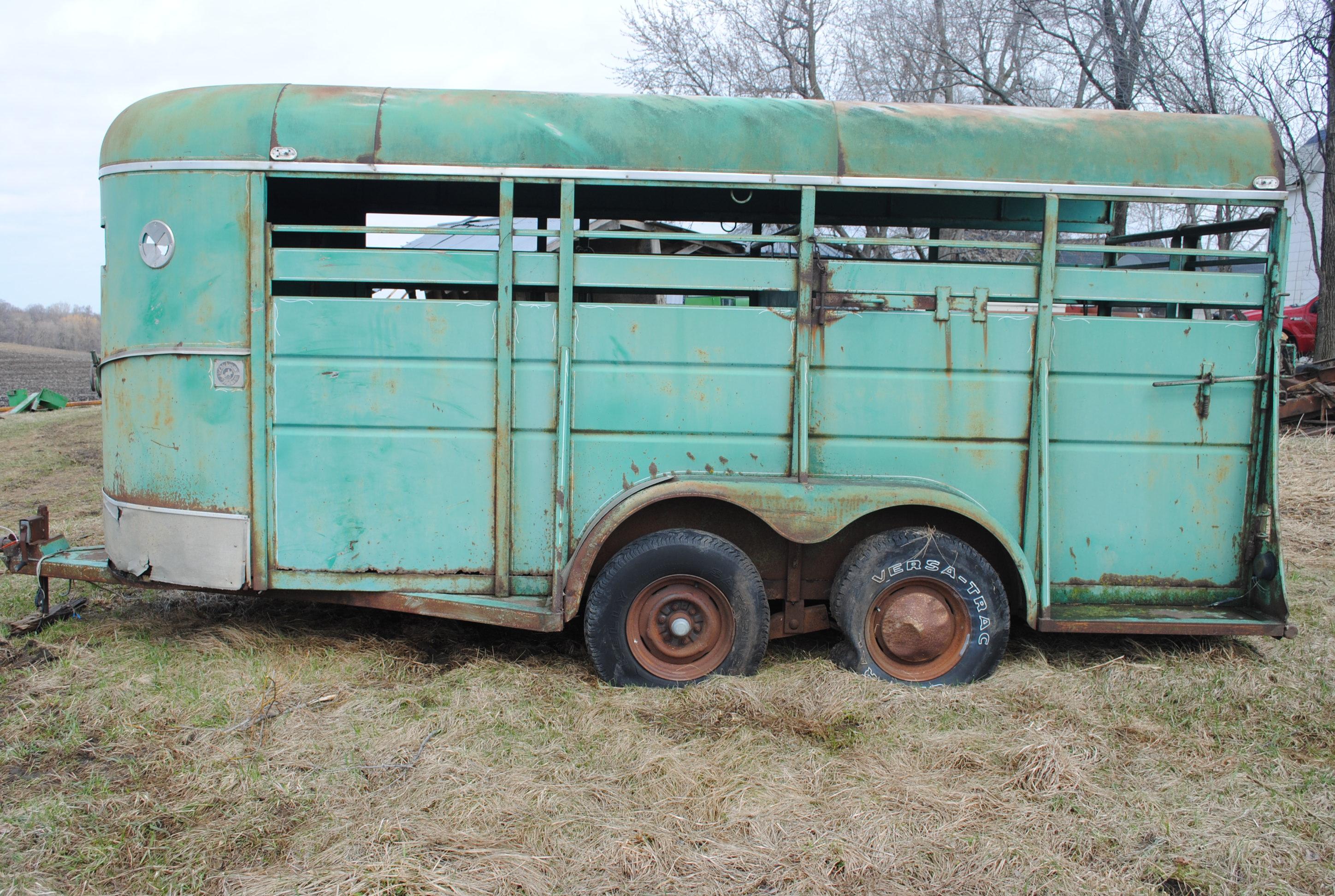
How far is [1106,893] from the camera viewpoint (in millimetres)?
2742

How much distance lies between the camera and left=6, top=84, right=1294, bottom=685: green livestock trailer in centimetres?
416

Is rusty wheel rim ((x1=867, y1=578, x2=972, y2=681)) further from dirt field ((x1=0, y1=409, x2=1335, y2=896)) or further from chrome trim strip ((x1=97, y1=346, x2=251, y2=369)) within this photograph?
chrome trim strip ((x1=97, y1=346, x2=251, y2=369))

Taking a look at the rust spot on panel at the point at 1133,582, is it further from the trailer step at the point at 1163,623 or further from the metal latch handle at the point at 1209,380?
the metal latch handle at the point at 1209,380

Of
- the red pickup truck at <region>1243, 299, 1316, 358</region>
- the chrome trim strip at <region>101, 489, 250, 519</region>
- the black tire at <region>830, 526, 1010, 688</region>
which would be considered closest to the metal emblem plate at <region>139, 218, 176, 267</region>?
the chrome trim strip at <region>101, 489, 250, 519</region>

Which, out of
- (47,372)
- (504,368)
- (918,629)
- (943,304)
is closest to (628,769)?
(918,629)

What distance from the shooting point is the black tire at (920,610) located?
13.8 ft

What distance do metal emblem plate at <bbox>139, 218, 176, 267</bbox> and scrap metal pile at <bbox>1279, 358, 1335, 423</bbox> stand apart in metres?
10.9

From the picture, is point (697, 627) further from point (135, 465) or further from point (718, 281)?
point (135, 465)

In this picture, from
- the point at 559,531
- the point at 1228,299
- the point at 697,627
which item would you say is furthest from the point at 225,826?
the point at 1228,299

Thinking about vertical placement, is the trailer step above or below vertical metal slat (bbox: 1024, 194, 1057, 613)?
below

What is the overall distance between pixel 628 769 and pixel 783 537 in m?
1.38

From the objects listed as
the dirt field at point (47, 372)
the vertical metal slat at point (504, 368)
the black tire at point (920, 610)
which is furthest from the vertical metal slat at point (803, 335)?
the dirt field at point (47, 372)

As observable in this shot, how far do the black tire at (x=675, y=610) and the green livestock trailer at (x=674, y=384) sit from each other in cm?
1

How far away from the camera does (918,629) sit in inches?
166
